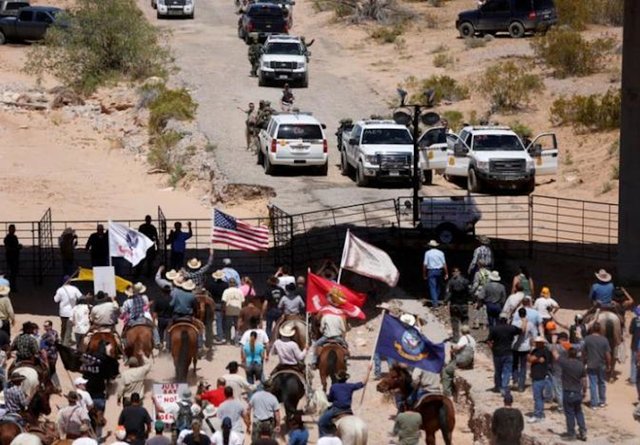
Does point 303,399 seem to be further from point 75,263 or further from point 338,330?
point 75,263

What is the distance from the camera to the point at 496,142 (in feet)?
140

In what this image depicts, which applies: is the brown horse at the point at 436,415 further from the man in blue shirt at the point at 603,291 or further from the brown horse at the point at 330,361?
the man in blue shirt at the point at 603,291

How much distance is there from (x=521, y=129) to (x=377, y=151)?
7.73 m

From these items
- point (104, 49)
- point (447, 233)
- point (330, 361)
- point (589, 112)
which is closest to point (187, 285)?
point (330, 361)

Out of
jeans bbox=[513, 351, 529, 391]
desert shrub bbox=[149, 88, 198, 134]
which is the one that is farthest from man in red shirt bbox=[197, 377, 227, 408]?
desert shrub bbox=[149, 88, 198, 134]

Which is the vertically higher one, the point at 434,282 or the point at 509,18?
the point at 509,18

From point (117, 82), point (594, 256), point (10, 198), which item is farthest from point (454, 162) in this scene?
point (117, 82)

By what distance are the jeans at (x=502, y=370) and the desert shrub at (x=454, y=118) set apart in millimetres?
24110

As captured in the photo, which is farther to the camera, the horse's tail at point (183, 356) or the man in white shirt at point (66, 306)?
the man in white shirt at point (66, 306)

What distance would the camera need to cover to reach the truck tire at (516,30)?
62.7 meters

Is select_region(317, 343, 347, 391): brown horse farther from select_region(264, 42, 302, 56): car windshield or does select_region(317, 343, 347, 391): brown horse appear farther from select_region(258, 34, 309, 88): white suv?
select_region(264, 42, 302, 56): car windshield

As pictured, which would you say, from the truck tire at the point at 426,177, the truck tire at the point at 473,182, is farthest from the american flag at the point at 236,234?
the truck tire at the point at 426,177

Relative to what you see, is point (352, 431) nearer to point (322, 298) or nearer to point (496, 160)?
point (322, 298)

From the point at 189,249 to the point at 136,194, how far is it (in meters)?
8.68
